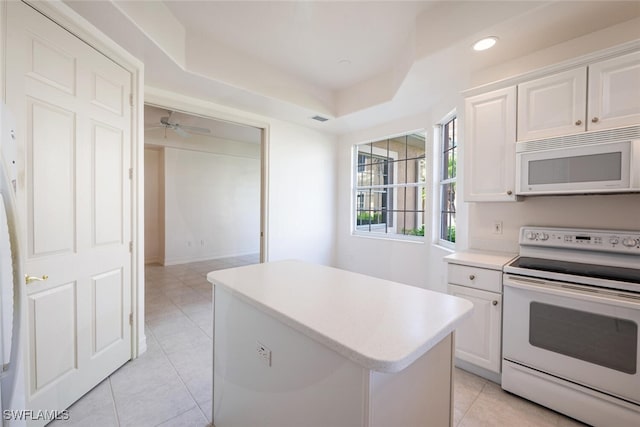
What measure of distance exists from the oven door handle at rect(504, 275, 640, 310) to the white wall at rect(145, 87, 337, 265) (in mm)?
2897

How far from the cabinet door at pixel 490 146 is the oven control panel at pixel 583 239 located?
0.33 metres

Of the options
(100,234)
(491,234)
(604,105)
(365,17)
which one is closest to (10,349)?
(100,234)

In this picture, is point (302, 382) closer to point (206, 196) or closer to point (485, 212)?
point (485, 212)

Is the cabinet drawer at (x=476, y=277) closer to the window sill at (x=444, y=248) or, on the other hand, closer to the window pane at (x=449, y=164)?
the window sill at (x=444, y=248)

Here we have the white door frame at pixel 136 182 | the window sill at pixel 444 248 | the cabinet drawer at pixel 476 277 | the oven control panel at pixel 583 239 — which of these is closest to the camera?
the oven control panel at pixel 583 239

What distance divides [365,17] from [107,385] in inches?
137

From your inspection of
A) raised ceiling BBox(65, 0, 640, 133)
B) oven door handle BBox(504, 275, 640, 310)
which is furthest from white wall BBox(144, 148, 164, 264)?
oven door handle BBox(504, 275, 640, 310)

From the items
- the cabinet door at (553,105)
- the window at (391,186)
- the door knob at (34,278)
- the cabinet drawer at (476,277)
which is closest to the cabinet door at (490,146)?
the cabinet door at (553,105)

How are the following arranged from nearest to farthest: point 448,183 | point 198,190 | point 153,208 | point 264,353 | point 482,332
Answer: point 264,353
point 482,332
point 448,183
point 153,208
point 198,190

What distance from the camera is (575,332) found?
5.46 ft

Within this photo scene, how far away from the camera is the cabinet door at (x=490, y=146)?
84.7 inches

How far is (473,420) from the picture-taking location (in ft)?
5.56

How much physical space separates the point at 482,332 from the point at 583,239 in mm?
951

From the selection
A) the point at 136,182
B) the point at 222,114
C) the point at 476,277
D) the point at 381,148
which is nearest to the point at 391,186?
the point at 381,148
